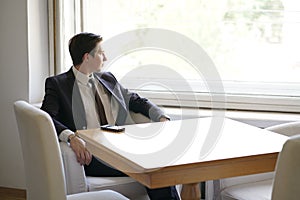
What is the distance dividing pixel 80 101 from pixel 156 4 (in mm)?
1101

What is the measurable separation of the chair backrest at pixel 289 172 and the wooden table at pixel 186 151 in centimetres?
32

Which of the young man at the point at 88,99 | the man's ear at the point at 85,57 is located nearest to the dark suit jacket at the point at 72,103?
the young man at the point at 88,99

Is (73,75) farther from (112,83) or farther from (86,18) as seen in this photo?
(86,18)

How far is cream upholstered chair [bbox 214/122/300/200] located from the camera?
2674mm

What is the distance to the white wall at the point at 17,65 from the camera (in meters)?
3.64

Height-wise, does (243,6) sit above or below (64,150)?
above

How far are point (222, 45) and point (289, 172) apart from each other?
6.46ft

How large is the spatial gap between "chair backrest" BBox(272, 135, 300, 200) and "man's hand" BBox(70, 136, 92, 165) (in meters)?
1.09

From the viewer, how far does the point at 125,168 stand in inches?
89.4

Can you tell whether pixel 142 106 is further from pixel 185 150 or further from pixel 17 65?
pixel 17 65

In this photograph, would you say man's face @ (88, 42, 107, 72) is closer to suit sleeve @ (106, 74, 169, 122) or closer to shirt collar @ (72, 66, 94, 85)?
shirt collar @ (72, 66, 94, 85)

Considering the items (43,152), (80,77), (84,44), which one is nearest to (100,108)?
(80,77)

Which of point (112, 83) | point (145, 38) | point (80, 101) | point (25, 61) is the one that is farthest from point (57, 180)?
point (145, 38)

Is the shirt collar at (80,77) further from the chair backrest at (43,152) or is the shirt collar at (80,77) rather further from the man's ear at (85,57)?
the chair backrest at (43,152)
